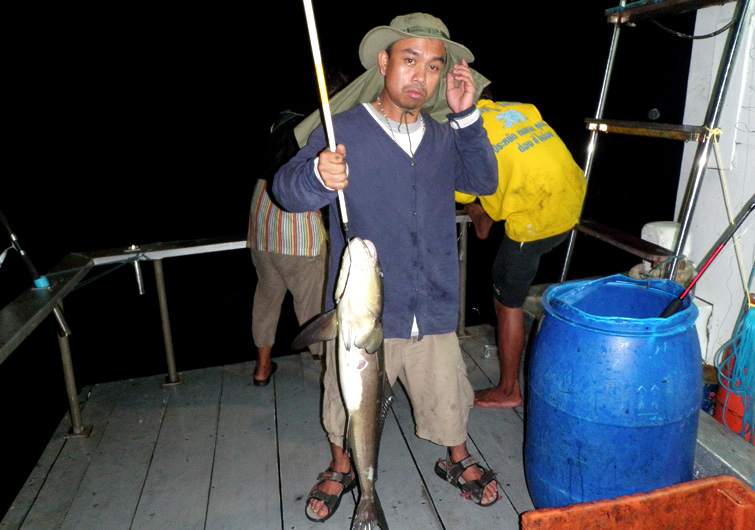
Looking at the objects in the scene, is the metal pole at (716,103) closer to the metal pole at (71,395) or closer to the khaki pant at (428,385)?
the khaki pant at (428,385)

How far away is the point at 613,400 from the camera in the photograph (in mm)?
1728

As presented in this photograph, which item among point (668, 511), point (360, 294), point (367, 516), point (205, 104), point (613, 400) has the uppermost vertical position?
point (205, 104)

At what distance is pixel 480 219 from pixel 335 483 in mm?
1897

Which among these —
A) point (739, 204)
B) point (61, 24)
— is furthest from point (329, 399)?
point (61, 24)

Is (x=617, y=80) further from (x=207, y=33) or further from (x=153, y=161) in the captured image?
(x=153, y=161)

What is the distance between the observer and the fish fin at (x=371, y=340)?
1.72m

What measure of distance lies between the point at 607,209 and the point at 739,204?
49.6 ft

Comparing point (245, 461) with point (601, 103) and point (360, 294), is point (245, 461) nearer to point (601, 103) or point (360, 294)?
point (360, 294)

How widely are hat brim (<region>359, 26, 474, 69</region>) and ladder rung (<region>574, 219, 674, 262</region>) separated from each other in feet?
4.38

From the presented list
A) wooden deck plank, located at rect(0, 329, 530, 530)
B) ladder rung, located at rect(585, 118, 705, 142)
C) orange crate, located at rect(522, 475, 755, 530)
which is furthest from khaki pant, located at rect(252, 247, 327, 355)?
orange crate, located at rect(522, 475, 755, 530)

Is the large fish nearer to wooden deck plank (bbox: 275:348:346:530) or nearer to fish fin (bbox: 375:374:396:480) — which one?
fish fin (bbox: 375:374:396:480)

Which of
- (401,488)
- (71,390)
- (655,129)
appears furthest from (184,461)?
(655,129)

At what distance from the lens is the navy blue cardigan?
1.96 meters

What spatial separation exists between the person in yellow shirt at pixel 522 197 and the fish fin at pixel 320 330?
1120mm
